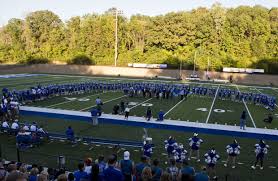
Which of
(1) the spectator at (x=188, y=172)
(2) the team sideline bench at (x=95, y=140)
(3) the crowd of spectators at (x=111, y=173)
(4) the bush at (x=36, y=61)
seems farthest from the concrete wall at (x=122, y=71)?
(3) the crowd of spectators at (x=111, y=173)

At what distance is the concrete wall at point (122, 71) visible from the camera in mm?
53844

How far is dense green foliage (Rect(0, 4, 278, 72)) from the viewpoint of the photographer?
62375mm

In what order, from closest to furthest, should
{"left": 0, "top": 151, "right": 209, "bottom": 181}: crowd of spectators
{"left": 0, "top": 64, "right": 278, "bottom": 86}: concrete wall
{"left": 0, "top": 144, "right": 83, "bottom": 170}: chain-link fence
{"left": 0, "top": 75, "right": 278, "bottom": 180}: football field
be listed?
{"left": 0, "top": 151, "right": 209, "bottom": 181}: crowd of spectators → {"left": 0, "top": 144, "right": 83, "bottom": 170}: chain-link fence → {"left": 0, "top": 75, "right": 278, "bottom": 180}: football field → {"left": 0, "top": 64, "right": 278, "bottom": 86}: concrete wall

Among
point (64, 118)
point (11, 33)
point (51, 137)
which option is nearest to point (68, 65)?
point (11, 33)

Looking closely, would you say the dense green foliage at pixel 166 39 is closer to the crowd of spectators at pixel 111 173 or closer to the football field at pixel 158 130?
the football field at pixel 158 130

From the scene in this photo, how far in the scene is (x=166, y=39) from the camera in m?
66.9

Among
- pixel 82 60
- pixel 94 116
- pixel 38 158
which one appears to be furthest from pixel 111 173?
pixel 82 60

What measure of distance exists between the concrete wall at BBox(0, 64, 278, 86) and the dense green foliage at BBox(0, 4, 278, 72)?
3775 mm

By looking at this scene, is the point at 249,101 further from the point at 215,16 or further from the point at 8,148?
the point at 215,16

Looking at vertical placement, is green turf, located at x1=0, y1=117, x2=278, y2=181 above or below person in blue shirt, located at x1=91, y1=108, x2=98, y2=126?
below

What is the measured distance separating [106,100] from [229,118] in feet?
32.8

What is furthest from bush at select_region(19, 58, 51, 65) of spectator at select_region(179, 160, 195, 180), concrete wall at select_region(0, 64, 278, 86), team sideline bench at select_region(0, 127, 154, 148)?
spectator at select_region(179, 160, 195, 180)

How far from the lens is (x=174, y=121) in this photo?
1948 cm

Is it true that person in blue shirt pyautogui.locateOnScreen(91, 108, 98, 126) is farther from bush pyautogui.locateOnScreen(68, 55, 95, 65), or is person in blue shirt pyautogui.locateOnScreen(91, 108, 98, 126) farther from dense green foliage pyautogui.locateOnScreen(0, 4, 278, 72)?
bush pyautogui.locateOnScreen(68, 55, 95, 65)
